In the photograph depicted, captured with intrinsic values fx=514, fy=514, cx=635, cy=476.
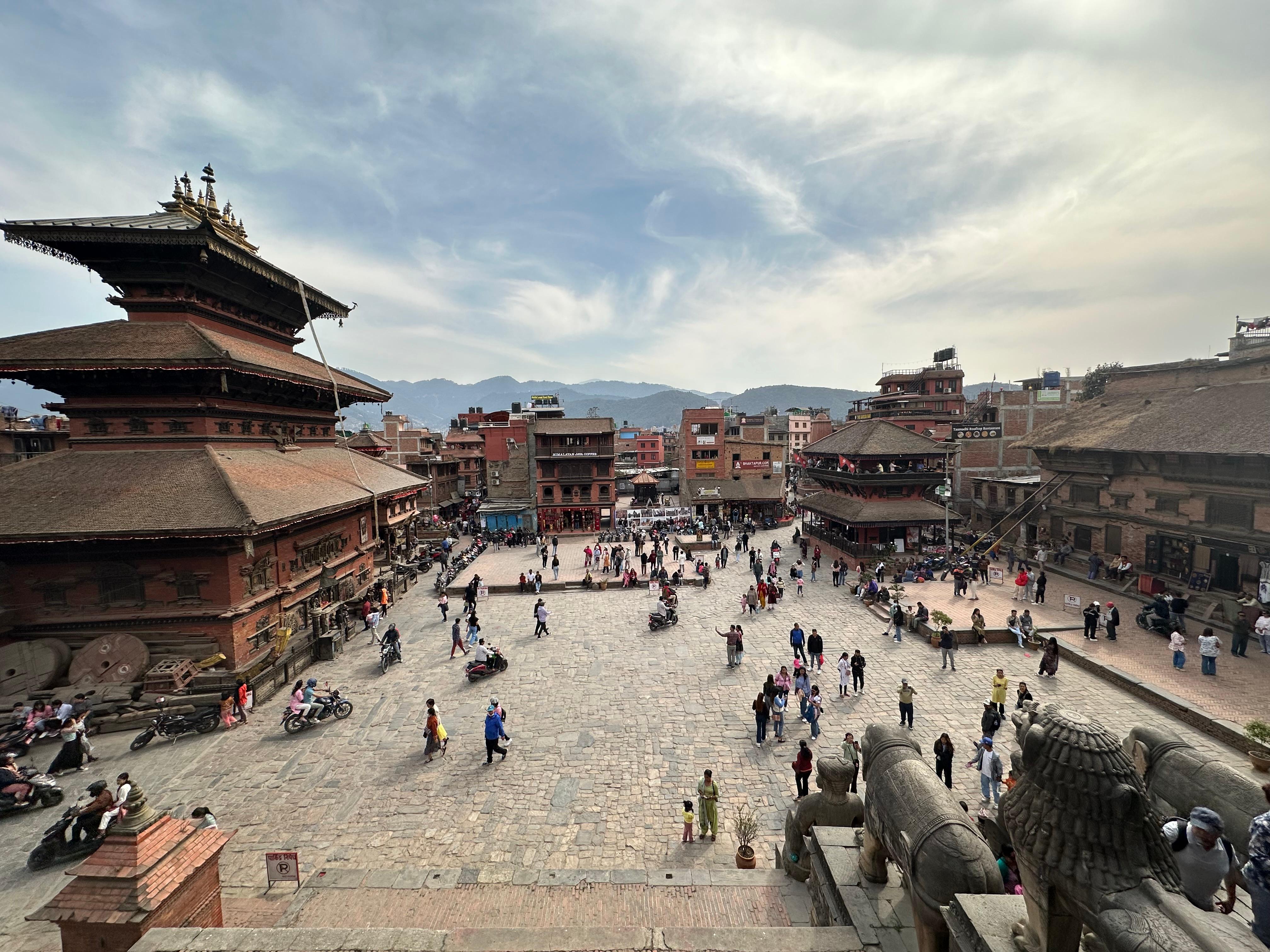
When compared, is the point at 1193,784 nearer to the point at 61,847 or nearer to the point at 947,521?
the point at 61,847

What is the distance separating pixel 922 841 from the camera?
194 inches

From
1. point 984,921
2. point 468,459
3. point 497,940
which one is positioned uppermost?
point 468,459

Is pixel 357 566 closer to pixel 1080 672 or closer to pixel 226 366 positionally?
pixel 226 366

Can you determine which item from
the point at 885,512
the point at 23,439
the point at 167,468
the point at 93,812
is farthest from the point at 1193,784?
the point at 23,439

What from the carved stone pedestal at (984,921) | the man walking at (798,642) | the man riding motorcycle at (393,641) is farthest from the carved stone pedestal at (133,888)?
the man walking at (798,642)

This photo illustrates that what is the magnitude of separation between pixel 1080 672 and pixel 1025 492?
22.6m

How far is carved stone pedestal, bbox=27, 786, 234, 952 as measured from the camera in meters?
5.48

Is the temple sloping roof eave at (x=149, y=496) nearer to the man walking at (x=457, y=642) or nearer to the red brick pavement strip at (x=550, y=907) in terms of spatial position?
the man walking at (x=457, y=642)

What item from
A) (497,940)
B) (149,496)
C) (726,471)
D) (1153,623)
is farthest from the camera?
(726,471)

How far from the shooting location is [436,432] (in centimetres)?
8925

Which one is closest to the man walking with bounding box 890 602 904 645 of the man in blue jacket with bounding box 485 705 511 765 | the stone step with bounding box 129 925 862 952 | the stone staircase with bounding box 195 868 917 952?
the stone staircase with bounding box 195 868 917 952

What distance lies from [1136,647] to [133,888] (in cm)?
2492

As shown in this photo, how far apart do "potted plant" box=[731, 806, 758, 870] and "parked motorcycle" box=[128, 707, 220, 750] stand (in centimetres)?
1308

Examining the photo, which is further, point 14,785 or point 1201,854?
point 14,785
